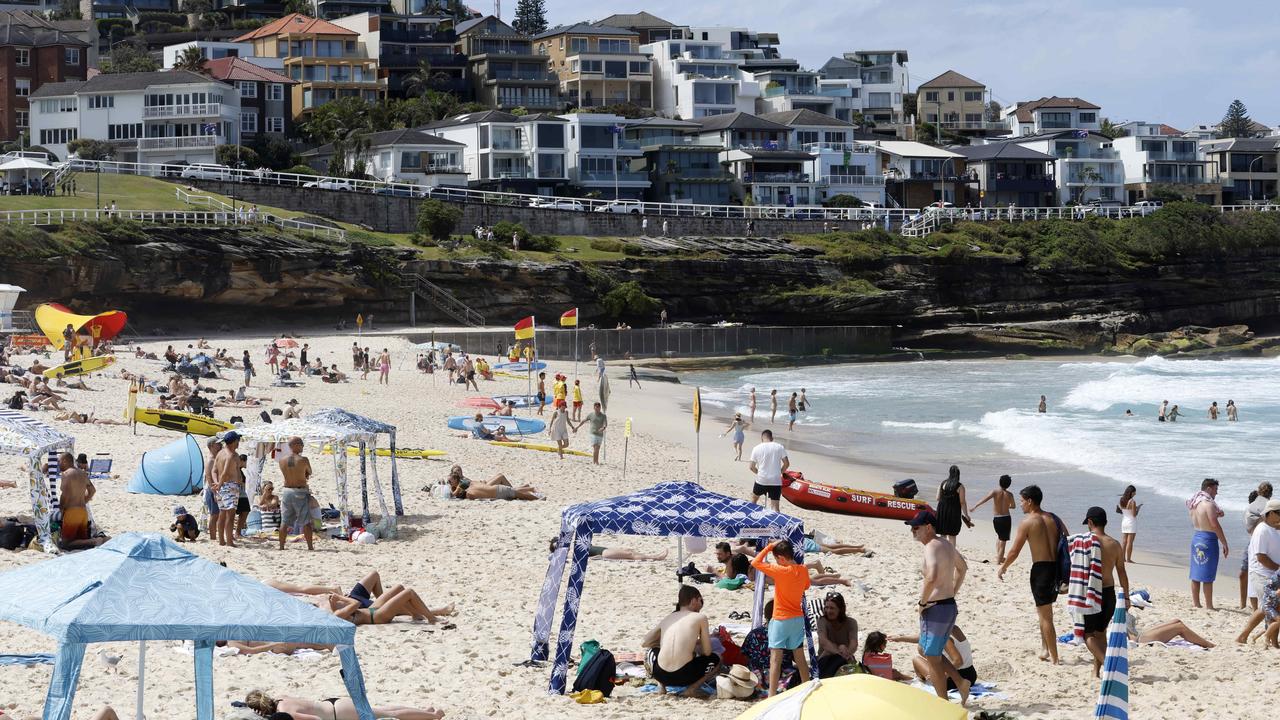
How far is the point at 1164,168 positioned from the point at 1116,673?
87.7 m

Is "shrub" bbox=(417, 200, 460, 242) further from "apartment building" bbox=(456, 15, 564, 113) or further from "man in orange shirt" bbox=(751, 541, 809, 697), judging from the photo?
"man in orange shirt" bbox=(751, 541, 809, 697)

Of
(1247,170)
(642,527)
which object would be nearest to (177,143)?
(642,527)

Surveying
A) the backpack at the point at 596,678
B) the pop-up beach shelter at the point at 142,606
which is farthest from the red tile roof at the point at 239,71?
the pop-up beach shelter at the point at 142,606

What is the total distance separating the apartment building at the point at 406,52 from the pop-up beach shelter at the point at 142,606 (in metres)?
81.3

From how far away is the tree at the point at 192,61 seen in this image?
78000 mm

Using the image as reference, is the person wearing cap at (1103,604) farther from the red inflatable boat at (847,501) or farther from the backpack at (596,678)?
the red inflatable boat at (847,501)

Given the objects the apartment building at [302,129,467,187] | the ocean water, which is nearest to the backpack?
→ the ocean water

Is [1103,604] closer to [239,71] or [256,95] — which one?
[256,95]

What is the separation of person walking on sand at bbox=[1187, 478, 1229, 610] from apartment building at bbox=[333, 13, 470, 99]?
3069 inches

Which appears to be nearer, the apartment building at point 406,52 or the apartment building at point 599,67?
the apartment building at point 406,52

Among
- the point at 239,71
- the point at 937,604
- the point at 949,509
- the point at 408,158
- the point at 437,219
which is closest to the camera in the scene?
the point at 937,604

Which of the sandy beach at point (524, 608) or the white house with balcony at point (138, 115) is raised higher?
the white house with balcony at point (138, 115)

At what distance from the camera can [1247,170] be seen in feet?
294

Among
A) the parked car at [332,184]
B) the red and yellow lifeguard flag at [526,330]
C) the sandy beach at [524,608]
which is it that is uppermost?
the parked car at [332,184]
